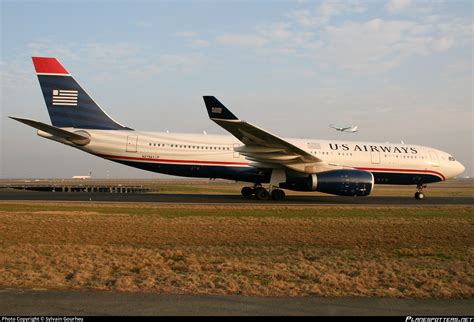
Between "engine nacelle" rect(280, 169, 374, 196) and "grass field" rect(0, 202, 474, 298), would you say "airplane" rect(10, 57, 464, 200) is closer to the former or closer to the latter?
"engine nacelle" rect(280, 169, 374, 196)

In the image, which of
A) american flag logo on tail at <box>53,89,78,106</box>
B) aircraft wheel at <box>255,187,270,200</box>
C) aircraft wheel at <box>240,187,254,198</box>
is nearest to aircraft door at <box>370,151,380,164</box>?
Answer: aircraft wheel at <box>255,187,270,200</box>

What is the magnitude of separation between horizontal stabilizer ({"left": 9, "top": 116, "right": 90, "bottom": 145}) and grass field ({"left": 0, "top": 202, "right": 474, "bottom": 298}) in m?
7.09

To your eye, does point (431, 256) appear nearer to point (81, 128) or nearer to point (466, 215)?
point (466, 215)

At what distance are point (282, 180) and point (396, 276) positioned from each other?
56.3ft

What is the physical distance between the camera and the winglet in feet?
71.2

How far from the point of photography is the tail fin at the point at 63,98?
84.4 ft

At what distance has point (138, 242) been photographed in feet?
37.6

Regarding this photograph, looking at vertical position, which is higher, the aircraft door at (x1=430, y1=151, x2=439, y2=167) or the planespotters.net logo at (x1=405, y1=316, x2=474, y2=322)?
the aircraft door at (x1=430, y1=151, x2=439, y2=167)

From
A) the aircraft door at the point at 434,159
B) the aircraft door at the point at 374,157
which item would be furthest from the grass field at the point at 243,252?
the aircraft door at the point at 434,159

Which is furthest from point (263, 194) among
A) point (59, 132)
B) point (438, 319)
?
point (438, 319)

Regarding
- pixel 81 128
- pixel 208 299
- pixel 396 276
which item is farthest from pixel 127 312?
pixel 81 128

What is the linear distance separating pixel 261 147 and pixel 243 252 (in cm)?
1436

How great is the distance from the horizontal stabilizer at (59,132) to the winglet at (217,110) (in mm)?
7679

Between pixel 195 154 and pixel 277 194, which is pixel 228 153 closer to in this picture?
pixel 195 154
